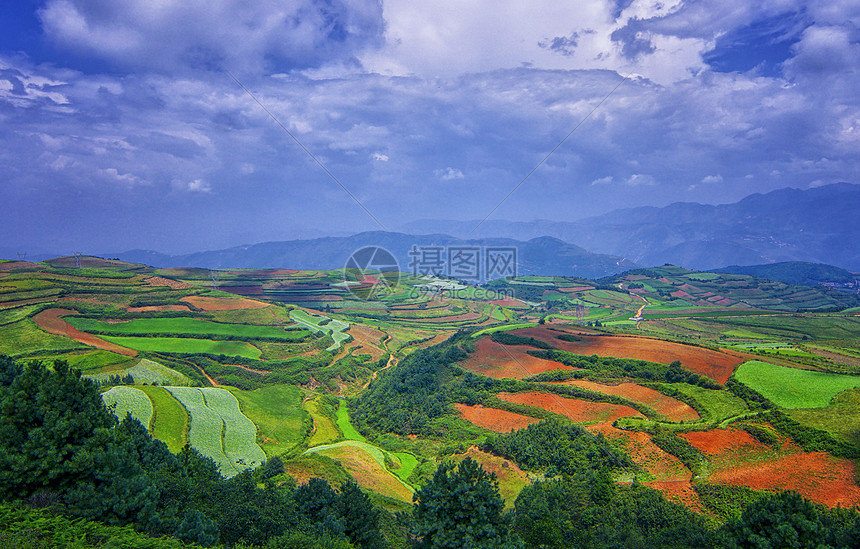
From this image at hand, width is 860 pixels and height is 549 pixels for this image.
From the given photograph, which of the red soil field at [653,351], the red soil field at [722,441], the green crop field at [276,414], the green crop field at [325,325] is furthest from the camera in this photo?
the green crop field at [325,325]

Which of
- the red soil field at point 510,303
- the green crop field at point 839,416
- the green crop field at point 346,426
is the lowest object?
the green crop field at point 346,426

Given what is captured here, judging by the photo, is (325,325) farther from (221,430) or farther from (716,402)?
(716,402)

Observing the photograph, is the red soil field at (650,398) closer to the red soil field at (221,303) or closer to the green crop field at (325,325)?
the green crop field at (325,325)

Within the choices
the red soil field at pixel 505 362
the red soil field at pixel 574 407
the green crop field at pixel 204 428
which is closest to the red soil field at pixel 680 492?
the red soil field at pixel 574 407

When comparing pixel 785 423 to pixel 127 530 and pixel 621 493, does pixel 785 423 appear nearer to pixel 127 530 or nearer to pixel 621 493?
pixel 621 493

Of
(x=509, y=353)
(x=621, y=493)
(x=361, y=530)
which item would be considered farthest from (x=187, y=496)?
(x=509, y=353)
